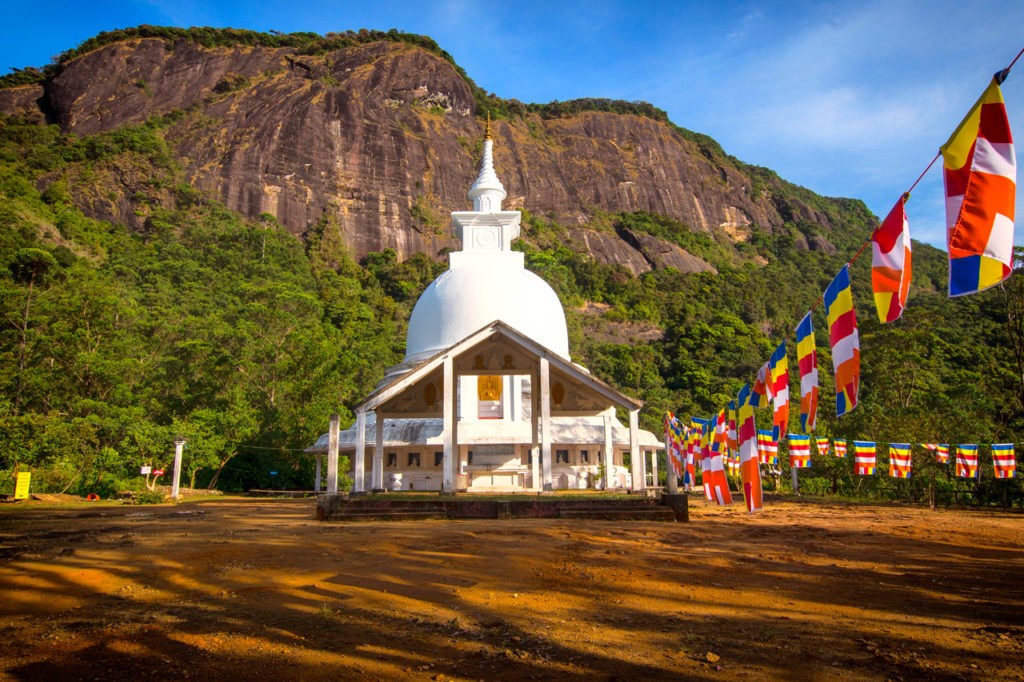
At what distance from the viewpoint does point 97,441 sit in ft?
93.0

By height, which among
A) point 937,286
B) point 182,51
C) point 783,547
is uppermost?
point 182,51

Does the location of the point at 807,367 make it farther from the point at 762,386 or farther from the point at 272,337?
the point at 272,337

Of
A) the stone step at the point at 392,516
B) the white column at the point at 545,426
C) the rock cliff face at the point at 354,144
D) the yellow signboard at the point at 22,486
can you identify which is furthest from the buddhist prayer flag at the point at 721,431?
the rock cliff face at the point at 354,144

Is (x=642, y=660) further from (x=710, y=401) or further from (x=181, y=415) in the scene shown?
(x=710, y=401)

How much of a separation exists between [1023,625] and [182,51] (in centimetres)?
12782

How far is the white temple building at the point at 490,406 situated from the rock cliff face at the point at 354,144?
217ft

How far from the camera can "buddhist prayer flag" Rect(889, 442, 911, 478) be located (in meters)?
24.7

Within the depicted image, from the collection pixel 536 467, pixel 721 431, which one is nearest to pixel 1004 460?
pixel 721 431

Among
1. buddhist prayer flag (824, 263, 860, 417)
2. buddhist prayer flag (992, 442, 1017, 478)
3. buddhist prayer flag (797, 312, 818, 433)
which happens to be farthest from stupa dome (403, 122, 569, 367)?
buddhist prayer flag (824, 263, 860, 417)

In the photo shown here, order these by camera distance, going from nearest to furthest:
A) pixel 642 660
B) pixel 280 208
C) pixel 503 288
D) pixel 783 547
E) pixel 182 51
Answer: pixel 642 660 < pixel 783 547 < pixel 503 288 < pixel 280 208 < pixel 182 51

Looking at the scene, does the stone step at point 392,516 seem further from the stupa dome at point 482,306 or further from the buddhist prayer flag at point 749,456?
the stupa dome at point 482,306

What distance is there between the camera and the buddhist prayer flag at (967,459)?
80.7 feet

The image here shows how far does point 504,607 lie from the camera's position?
6582mm

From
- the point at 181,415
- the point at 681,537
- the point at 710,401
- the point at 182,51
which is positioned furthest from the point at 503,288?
the point at 182,51
